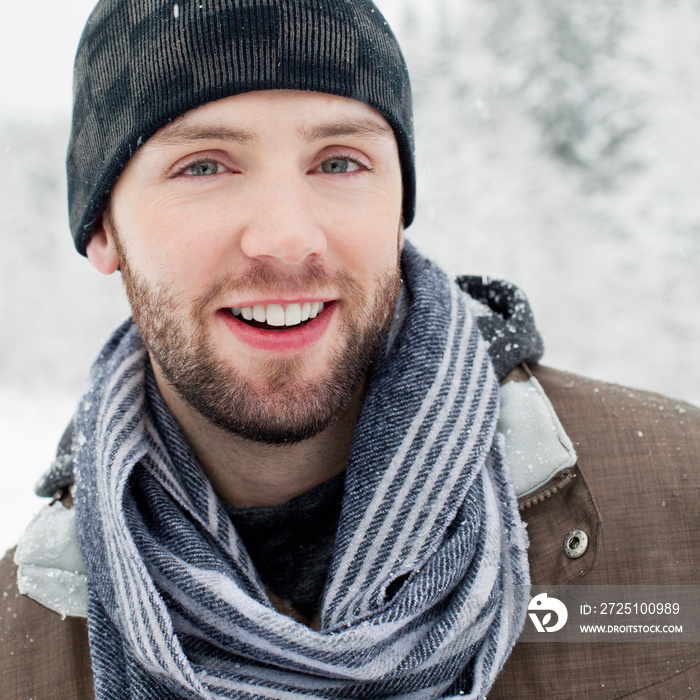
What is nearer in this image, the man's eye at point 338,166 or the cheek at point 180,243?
the cheek at point 180,243

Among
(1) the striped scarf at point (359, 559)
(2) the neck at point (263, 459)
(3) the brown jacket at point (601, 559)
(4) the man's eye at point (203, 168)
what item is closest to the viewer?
(1) the striped scarf at point (359, 559)

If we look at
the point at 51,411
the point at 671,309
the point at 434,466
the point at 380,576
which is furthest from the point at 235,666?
the point at 671,309

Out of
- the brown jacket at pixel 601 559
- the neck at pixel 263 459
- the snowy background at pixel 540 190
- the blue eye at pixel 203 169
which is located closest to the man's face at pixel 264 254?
the blue eye at pixel 203 169

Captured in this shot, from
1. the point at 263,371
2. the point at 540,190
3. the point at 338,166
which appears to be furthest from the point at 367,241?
the point at 540,190

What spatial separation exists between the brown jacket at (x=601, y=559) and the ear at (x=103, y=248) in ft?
3.40

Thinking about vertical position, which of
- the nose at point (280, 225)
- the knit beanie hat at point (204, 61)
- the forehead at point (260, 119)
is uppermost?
the knit beanie hat at point (204, 61)

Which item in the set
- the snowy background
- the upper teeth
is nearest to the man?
the upper teeth

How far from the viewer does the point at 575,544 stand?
169 cm

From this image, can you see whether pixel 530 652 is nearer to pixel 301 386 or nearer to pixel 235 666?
pixel 235 666

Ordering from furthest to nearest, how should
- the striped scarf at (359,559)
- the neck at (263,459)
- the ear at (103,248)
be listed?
the ear at (103,248)
the neck at (263,459)
the striped scarf at (359,559)

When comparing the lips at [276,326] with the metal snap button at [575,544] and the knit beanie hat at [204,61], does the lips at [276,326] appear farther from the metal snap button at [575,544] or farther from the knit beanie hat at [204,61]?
the metal snap button at [575,544]

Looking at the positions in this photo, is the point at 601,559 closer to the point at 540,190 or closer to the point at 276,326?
the point at 276,326

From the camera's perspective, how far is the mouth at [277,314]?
1730 millimetres

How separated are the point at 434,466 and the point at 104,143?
1.30 meters
